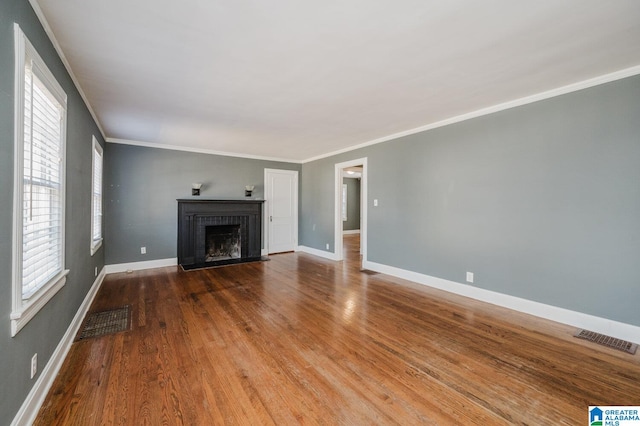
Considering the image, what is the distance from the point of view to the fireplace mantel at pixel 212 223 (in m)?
5.36

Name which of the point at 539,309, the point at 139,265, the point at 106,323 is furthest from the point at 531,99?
the point at 139,265

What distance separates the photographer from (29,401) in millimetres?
1517

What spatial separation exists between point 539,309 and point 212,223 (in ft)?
18.1

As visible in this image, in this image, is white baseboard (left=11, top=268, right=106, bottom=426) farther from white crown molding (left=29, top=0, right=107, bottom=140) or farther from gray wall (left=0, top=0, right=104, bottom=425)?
white crown molding (left=29, top=0, right=107, bottom=140)

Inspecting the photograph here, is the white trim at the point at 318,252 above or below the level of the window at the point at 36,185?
below

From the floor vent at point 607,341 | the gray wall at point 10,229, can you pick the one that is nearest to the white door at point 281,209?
the gray wall at point 10,229

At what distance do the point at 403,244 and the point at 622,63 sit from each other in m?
3.08

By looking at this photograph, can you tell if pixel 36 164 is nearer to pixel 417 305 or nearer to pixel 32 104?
pixel 32 104

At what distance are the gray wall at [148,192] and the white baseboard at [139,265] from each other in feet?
0.24

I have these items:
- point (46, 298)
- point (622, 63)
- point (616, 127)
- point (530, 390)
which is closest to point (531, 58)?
point (622, 63)

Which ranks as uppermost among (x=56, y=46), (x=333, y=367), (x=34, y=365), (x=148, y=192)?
(x=56, y=46)

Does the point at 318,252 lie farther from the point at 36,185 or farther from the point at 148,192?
the point at 36,185

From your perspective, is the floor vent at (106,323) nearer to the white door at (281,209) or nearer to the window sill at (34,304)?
the window sill at (34,304)

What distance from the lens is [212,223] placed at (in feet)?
18.7
